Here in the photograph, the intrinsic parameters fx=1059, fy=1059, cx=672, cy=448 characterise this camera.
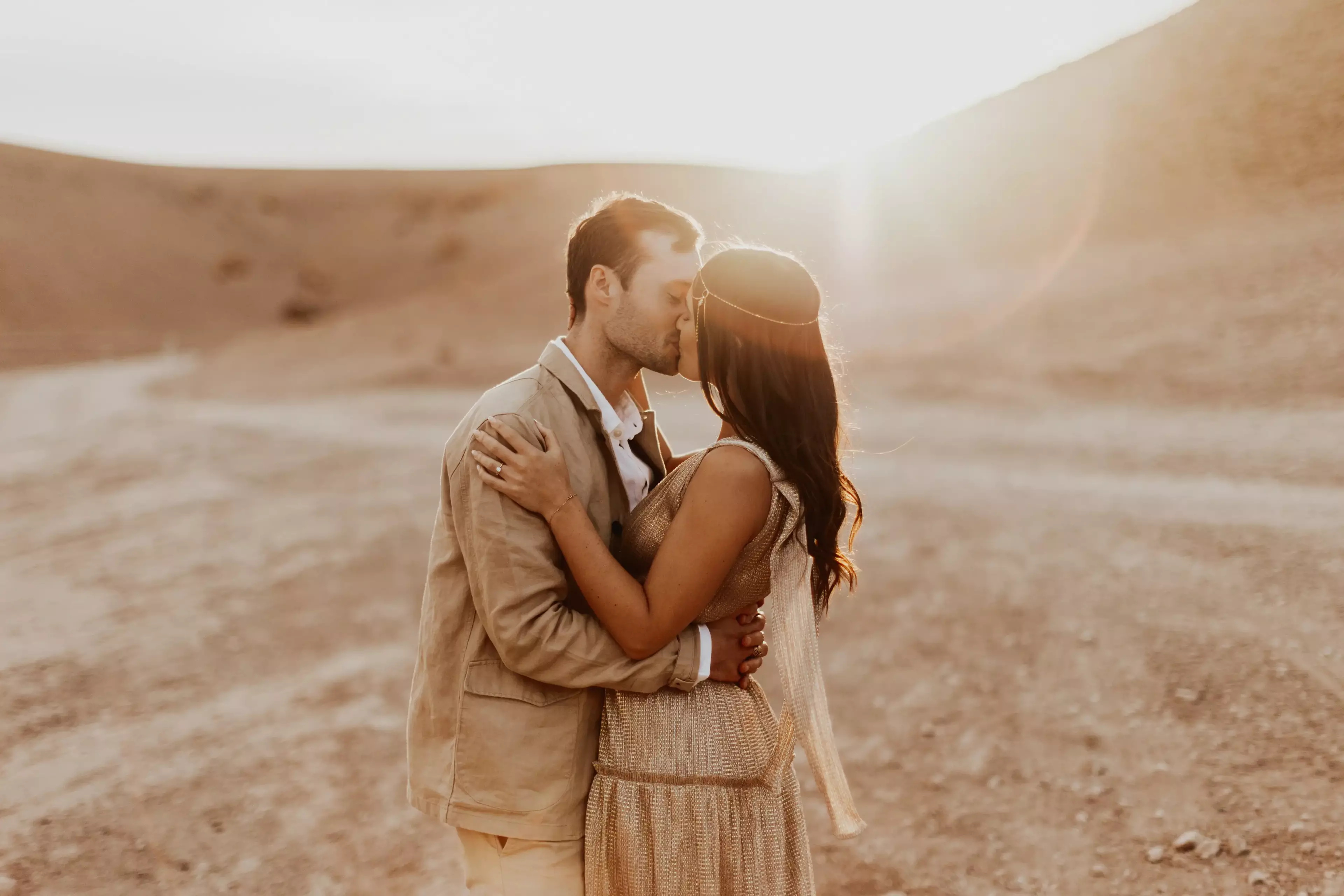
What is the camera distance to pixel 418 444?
15320 millimetres

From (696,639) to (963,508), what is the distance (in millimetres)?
7671

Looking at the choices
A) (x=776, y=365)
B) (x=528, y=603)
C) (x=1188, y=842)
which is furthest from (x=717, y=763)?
(x=1188, y=842)

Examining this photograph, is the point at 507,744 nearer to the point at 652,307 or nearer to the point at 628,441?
the point at 628,441

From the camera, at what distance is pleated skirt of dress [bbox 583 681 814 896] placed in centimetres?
254

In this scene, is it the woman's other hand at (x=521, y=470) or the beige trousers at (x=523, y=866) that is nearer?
the woman's other hand at (x=521, y=470)

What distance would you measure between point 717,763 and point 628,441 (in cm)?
89

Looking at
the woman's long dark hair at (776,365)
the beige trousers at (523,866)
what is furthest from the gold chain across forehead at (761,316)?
the beige trousers at (523,866)

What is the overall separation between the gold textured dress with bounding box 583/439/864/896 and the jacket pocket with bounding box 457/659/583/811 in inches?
5.8

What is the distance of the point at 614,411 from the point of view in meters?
2.87

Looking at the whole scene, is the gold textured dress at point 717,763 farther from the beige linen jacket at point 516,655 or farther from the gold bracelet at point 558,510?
the gold bracelet at point 558,510

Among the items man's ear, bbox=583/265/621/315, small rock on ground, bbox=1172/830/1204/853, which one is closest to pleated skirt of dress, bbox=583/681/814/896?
man's ear, bbox=583/265/621/315

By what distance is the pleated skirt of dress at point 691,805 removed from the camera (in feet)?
8.34

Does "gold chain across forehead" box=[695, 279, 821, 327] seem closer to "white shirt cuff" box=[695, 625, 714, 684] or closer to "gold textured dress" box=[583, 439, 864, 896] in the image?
"gold textured dress" box=[583, 439, 864, 896]

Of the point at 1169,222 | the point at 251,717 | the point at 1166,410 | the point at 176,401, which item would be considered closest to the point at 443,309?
the point at 176,401
